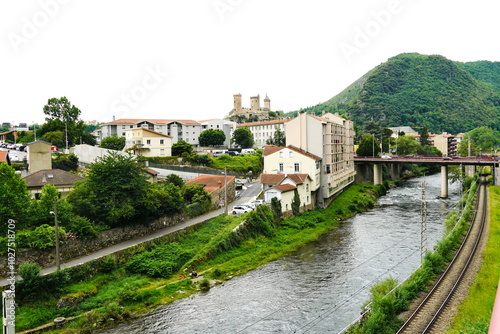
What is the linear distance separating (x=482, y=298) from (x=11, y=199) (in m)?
30.9

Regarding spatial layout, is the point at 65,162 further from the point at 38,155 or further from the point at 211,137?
the point at 211,137

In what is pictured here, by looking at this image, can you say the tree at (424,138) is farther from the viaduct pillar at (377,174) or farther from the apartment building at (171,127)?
the apartment building at (171,127)

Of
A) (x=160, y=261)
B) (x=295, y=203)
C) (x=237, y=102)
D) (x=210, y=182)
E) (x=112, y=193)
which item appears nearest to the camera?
(x=160, y=261)

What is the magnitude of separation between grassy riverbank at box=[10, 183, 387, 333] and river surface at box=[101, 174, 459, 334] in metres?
1.28

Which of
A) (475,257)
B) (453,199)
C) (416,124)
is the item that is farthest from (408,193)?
(416,124)

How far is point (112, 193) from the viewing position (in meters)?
31.9

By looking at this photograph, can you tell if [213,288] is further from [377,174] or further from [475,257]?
[377,174]

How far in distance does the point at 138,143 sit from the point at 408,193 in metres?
53.7

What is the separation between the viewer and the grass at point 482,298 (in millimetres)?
17178

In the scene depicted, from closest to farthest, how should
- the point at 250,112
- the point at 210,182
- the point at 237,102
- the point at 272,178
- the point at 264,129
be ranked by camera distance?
the point at 272,178, the point at 210,182, the point at 264,129, the point at 250,112, the point at 237,102

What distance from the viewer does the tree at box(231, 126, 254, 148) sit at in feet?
335

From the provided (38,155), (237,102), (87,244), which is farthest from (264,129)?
(87,244)

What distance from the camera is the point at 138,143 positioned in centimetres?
7438

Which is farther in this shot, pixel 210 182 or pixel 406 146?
pixel 406 146
